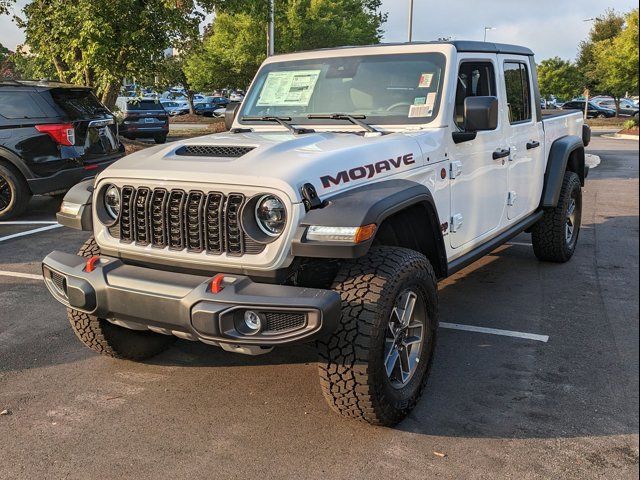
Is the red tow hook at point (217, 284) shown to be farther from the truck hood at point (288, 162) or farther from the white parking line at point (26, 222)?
the white parking line at point (26, 222)

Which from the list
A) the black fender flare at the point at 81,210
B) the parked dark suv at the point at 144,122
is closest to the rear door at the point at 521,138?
the black fender flare at the point at 81,210

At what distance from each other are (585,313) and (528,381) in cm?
147

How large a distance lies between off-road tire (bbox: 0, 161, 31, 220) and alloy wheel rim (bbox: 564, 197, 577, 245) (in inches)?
278

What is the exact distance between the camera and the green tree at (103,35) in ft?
38.8

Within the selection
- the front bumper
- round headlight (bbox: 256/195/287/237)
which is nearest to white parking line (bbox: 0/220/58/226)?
the front bumper

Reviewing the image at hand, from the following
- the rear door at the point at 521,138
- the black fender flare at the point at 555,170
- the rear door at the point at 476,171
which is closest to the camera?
the rear door at the point at 476,171

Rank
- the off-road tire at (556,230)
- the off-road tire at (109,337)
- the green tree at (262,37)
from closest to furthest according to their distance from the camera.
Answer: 1. the off-road tire at (109,337)
2. the off-road tire at (556,230)
3. the green tree at (262,37)

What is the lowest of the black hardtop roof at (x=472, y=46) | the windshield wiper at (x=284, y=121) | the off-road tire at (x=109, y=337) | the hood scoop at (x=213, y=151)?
the off-road tire at (x=109, y=337)

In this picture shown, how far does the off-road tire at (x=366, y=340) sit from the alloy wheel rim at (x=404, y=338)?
0.33 feet

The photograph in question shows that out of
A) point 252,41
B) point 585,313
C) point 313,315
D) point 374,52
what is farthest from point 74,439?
point 252,41

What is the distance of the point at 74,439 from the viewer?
3213mm

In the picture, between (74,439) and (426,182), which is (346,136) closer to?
(426,182)

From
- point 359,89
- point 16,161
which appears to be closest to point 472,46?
point 359,89

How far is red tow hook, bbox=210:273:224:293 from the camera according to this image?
2.87 metres
